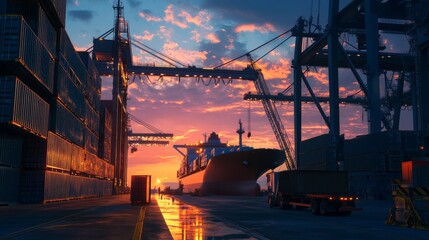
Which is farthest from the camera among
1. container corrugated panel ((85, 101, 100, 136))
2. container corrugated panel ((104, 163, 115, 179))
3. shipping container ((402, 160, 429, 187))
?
container corrugated panel ((104, 163, 115, 179))

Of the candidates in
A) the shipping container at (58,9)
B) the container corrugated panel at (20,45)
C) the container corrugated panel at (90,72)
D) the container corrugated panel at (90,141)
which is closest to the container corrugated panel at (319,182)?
the container corrugated panel at (20,45)

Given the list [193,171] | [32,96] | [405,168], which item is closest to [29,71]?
[32,96]

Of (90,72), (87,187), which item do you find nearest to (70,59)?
(90,72)


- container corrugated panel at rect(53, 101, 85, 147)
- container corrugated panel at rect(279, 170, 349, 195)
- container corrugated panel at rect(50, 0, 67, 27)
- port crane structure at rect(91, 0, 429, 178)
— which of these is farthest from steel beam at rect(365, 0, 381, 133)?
container corrugated panel at rect(53, 101, 85, 147)

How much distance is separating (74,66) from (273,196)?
28.9 meters

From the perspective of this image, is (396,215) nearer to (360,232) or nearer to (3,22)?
(360,232)

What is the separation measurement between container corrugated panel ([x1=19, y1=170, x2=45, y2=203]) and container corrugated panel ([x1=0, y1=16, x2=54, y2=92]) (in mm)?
8429

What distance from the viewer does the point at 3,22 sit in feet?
99.9

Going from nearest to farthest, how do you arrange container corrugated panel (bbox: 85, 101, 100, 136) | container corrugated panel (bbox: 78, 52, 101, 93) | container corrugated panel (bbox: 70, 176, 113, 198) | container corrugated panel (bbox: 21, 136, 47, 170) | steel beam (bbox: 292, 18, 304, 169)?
container corrugated panel (bbox: 21, 136, 47, 170)
container corrugated panel (bbox: 70, 176, 113, 198)
container corrugated panel (bbox: 85, 101, 100, 136)
container corrugated panel (bbox: 78, 52, 101, 93)
steel beam (bbox: 292, 18, 304, 169)

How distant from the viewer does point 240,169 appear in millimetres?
71688

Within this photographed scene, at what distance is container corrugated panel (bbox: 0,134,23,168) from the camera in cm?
3400

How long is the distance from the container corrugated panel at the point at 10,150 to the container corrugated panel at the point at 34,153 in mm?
560

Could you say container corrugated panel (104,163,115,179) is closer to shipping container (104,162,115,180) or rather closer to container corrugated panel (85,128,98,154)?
shipping container (104,162,115,180)

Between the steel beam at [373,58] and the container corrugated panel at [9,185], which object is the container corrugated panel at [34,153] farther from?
the steel beam at [373,58]
